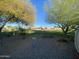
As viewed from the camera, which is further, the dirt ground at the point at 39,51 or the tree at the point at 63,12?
the tree at the point at 63,12

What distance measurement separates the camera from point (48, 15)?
3186cm

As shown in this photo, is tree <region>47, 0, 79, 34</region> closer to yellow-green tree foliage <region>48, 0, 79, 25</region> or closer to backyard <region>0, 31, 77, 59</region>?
yellow-green tree foliage <region>48, 0, 79, 25</region>

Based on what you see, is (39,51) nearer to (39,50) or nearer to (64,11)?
(39,50)

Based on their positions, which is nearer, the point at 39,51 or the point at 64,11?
the point at 39,51

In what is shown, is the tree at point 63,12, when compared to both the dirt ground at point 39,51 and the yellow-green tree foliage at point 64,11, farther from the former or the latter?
the dirt ground at point 39,51

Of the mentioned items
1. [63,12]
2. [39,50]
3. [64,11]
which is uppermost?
[64,11]

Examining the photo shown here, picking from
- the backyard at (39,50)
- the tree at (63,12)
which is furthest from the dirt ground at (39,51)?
the tree at (63,12)

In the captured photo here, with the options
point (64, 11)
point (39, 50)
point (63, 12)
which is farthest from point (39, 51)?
point (63, 12)

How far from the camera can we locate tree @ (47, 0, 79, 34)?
26594 mm

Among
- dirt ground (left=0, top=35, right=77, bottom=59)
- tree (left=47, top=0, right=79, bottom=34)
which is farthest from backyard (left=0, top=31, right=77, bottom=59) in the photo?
tree (left=47, top=0, right=79, bottom=34)

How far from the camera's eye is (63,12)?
95.8ft

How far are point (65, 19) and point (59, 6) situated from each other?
197 centimetres

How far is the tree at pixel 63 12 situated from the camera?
87.2 feet

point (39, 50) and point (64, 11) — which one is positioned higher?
point (64, 11)
